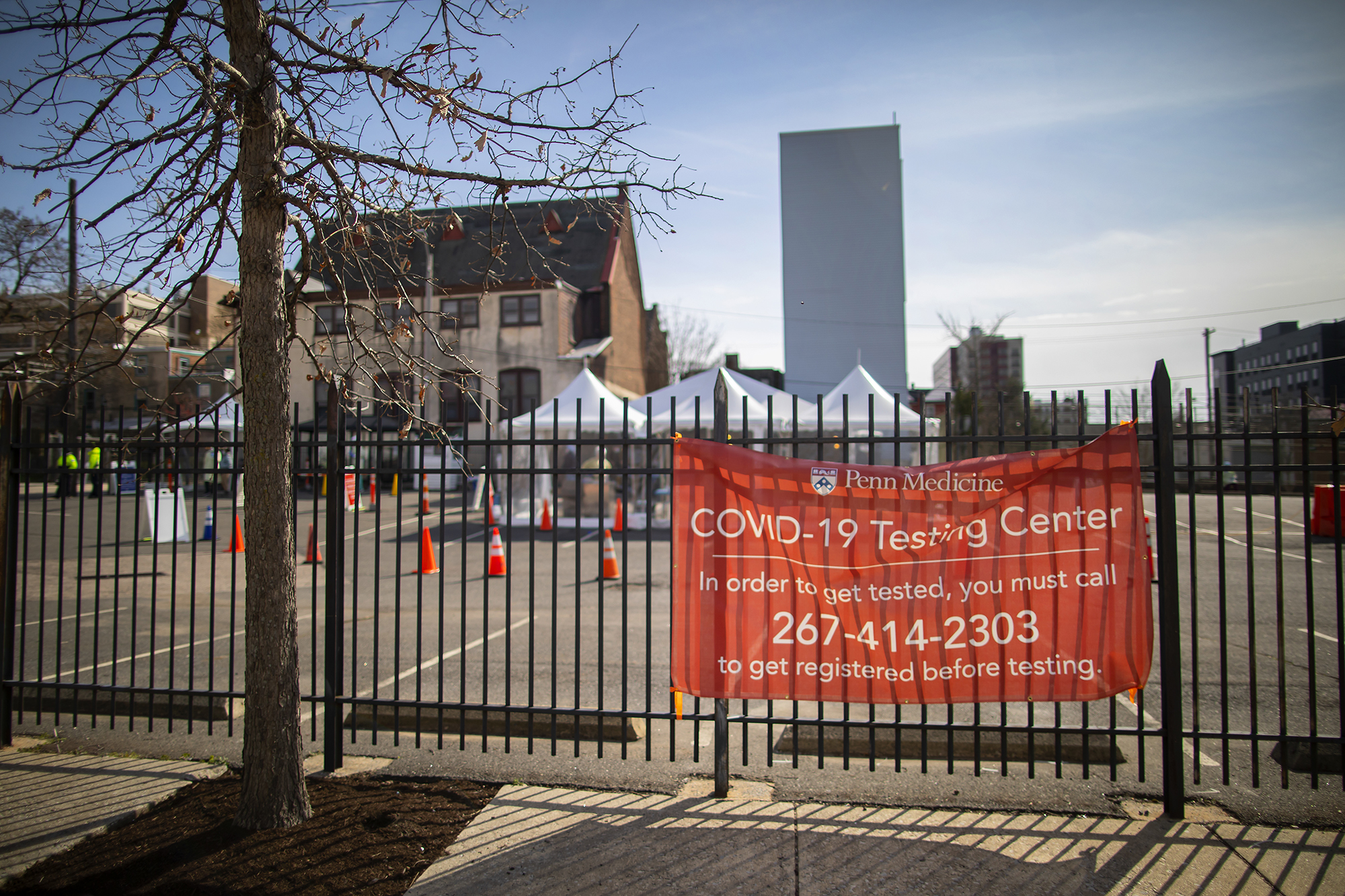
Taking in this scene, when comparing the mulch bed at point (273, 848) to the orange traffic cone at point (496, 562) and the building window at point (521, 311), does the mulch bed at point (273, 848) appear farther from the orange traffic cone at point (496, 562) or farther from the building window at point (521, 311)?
the building window at point (521, 311)

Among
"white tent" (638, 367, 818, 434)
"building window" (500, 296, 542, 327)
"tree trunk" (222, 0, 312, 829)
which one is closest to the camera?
"tree trunk" (222, 0, 312, 829)

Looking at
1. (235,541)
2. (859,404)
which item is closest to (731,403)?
(859,404)

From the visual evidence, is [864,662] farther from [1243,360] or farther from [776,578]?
[1243,360]

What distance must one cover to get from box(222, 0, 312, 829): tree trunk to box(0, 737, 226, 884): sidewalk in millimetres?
792

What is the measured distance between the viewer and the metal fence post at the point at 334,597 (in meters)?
4.28

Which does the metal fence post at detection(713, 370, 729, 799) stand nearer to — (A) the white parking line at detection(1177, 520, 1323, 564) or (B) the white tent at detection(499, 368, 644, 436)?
(A) the white parking line at detection(1177, 520, 1323, 564)

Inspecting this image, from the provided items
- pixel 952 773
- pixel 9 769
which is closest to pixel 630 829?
pixel 952 773

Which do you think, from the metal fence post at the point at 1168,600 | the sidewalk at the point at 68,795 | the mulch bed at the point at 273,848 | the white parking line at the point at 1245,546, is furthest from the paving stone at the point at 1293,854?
the white parking line at the point at 1245,546

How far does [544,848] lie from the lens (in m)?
3.49

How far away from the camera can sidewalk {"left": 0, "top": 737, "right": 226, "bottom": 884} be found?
3.57 meters

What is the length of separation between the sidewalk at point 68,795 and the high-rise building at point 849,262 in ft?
188

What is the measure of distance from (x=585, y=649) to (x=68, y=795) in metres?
4.11

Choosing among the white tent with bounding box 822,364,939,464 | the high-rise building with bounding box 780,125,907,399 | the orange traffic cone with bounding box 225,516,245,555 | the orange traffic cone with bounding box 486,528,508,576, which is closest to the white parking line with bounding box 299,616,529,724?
the orange traffic cone with bounding box 225,516,245,555

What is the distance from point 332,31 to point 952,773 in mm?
5268
